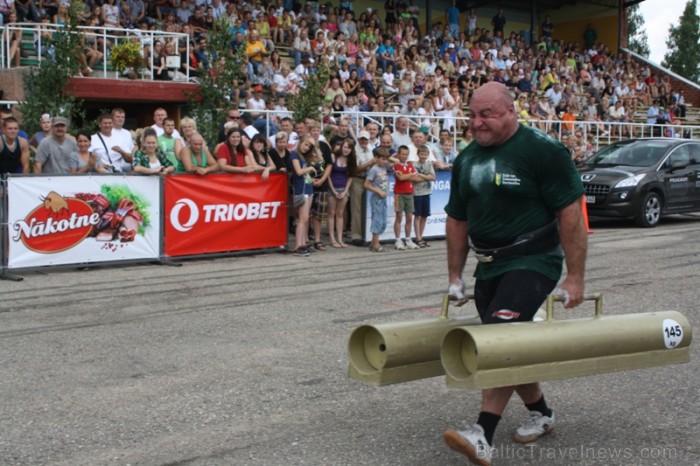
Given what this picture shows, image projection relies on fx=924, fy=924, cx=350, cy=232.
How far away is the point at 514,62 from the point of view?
30578 mm

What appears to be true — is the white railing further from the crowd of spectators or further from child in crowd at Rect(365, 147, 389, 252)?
child in crowd at Rect(365, 147, 389, 252)

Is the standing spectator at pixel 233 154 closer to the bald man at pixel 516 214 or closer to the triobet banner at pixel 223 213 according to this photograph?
the triobet banner at pixel 223 213

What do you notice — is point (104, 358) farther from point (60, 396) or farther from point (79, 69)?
point (79, 69)

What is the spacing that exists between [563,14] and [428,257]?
99.8 ft

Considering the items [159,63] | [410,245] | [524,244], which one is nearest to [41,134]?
[159,63]

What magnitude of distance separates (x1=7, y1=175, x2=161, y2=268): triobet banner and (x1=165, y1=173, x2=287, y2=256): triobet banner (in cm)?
31

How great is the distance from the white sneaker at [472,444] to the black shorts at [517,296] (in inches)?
22.7

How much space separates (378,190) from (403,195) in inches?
20.0

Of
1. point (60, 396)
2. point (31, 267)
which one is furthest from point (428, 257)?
point (60, 396)

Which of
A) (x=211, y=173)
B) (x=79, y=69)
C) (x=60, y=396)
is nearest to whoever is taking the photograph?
(x=60, y=396)

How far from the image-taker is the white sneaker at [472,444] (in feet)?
14.8

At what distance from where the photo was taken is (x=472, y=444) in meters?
4.53

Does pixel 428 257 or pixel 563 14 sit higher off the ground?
pixel 563 14

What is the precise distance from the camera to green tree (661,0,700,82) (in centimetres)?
5975
